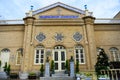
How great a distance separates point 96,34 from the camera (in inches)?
800

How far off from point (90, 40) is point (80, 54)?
1.98 meters

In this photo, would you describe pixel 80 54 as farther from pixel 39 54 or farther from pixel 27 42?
pixel 27 42

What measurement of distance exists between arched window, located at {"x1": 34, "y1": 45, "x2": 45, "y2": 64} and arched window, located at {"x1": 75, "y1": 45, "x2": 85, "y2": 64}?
3.91 metres

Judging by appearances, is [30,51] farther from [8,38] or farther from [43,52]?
[8,38]

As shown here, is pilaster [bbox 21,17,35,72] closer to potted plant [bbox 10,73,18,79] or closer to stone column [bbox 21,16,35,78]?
stone column [bbox 21,16,35,78]

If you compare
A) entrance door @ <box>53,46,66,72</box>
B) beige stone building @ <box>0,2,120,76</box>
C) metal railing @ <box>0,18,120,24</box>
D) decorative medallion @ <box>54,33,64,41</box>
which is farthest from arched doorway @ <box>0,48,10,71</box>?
decorative medallion @ <box>54,33,64,41</box>

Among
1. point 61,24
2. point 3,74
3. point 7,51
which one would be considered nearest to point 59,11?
point 61,24

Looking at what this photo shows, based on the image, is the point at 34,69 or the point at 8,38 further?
the point at 8,38

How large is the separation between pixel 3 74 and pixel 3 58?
3353mm

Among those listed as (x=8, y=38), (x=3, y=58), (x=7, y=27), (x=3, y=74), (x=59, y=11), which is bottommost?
(x=3, y=74)

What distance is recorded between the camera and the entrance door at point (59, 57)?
1838cm

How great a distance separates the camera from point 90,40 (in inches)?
738

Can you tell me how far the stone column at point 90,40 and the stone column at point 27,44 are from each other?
6549 millimetres

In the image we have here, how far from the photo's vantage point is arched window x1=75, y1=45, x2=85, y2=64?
60.9 feet
